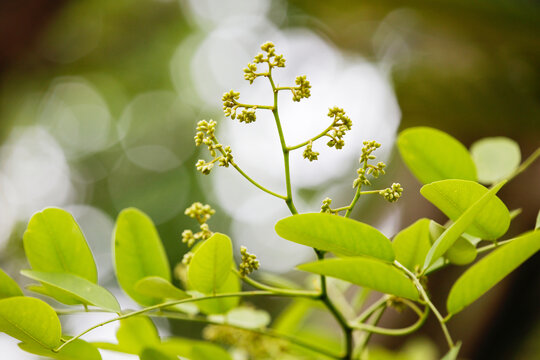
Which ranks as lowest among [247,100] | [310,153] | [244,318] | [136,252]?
[244,318]

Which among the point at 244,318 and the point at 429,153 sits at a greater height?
the point at 429,153

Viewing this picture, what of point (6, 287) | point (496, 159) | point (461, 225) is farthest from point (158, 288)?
point (496, 159)

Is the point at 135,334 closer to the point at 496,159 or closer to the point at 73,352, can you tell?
the point at 73,352

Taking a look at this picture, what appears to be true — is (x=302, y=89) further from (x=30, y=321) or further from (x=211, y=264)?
(x=30, y=321)

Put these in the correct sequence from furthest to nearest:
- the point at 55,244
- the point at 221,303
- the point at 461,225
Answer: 1. the point at 221,303
2. the point at 55,244
3. the point at 461,225

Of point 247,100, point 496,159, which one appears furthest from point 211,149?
point 247,100

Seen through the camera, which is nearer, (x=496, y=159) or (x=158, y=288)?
(x=158, y=288)

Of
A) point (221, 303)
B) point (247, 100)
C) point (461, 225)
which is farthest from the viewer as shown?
point (247, 100)

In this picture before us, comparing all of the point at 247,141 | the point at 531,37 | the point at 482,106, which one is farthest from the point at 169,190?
the point at 531,37
